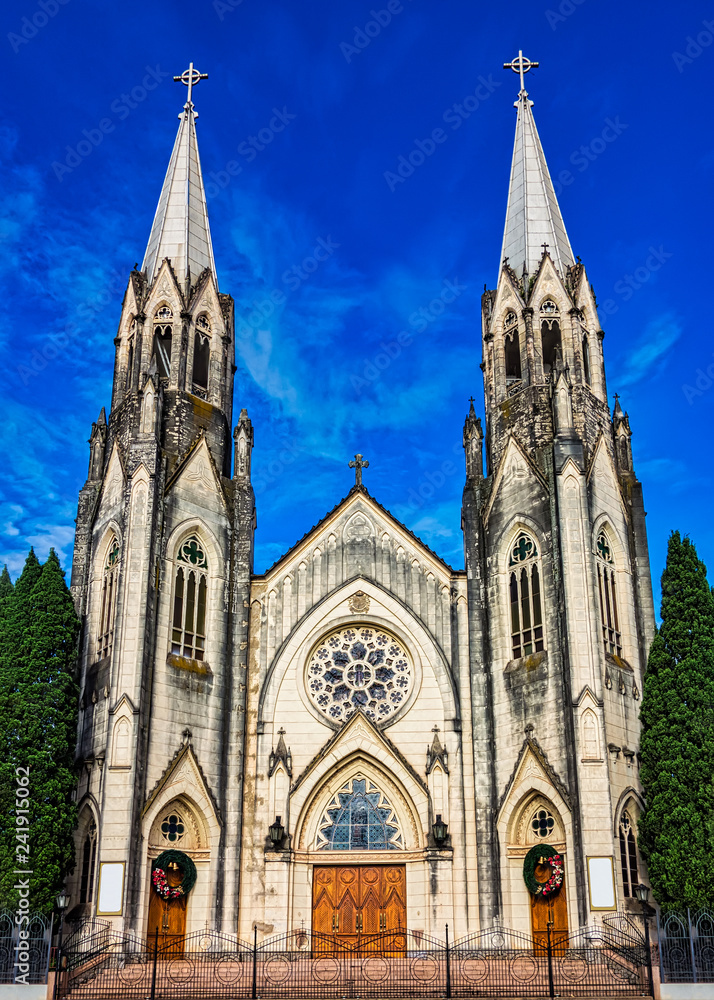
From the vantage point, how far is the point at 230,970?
2639 cm

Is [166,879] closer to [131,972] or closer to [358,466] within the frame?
[131,972]

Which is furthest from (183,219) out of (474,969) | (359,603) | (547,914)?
(474,969)

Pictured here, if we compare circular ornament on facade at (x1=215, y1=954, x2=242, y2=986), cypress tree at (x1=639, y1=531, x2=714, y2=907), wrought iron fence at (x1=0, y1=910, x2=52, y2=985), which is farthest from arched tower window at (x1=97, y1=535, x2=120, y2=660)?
cypress tree at (x1=639, y1=531, x2=714, y2=907)

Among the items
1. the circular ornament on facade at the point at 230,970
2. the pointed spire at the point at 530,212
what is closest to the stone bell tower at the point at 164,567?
the circular ornament on facade at the point at 230,970

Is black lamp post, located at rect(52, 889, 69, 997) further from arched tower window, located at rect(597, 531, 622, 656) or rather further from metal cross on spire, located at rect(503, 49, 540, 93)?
metal cross on spire, located at rect(503, 49, 540, 93)

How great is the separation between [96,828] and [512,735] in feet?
39.6

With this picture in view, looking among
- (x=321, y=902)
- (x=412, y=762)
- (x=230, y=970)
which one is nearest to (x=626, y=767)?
(x=412, y=762)

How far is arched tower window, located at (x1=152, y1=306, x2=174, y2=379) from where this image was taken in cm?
3647

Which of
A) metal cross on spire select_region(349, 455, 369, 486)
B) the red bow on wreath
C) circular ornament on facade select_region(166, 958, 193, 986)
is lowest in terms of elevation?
circular ornament on facade select_region(166, 958, 193, 986)

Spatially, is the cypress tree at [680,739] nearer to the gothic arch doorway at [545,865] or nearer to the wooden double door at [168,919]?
the gothic arch doorway at [545,865]

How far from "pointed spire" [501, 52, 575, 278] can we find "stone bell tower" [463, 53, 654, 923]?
0.45 ft

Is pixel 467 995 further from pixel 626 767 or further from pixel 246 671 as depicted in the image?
pixel 246 671

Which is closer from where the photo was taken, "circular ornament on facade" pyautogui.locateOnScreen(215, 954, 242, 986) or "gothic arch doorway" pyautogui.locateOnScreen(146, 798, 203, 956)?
"circular ornament on facade" pyautogui.locateOnScreen(215, 954, 242, 986)

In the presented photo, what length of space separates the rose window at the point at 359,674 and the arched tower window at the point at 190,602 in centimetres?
378
